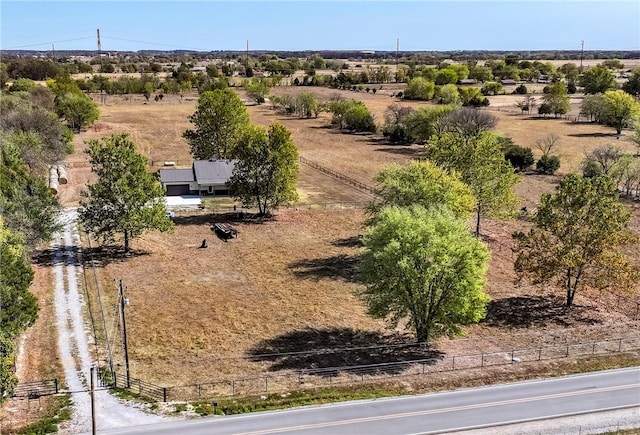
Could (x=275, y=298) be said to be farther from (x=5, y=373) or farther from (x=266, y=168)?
(x=266, y=168)

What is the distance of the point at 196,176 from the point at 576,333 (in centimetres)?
4969

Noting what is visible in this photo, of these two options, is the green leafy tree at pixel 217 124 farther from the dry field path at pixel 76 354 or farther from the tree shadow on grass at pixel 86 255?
the tree shadow on grass at pixel 86 255

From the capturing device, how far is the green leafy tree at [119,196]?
53375 mm

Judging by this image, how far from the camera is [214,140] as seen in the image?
3228 inches

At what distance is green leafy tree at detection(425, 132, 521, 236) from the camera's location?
5888 centimetres

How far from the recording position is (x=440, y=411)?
31.0 metres

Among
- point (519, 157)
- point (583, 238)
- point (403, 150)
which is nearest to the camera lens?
point (583, 238)

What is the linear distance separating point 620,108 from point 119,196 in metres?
107

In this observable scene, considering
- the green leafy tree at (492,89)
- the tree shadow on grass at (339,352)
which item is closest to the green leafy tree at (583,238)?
the tree shadow on grass at (339,352)

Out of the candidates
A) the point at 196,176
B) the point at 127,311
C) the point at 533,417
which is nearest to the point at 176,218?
the point at 196,176

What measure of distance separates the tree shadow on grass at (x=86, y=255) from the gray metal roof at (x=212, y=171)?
20422 mm

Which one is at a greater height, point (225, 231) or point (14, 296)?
point (14, 296)

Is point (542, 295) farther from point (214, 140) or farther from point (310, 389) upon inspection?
point (214, 140)

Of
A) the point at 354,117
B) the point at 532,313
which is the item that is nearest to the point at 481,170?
the point at 532,313
